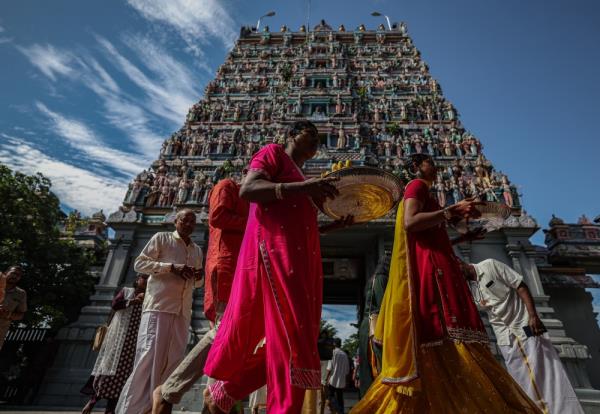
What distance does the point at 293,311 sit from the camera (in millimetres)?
1463

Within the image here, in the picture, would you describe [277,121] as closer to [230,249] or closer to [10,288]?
[10,288]

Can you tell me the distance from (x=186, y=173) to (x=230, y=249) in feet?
33.5

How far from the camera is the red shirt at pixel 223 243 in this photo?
243 centimetres

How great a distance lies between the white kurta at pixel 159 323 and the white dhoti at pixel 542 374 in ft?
11.4

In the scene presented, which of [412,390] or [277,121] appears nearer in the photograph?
[412,390]

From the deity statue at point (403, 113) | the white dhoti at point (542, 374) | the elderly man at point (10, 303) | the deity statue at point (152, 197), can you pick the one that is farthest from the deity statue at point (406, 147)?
the elderly man at point (10, 303)

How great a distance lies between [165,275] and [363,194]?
6.51 feet

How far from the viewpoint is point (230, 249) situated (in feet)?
8.32

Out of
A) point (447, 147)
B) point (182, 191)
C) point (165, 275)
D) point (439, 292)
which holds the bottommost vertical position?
point (439, 292)

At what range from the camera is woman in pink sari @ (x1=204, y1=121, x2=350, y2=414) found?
1.38m

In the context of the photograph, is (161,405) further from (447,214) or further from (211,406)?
(447,214)

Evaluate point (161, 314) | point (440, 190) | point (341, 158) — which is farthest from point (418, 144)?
point (161, 314)

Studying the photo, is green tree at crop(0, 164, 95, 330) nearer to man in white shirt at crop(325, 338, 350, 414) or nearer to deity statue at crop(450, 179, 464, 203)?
man in white shirt at crop(325, 338, 350, 414)

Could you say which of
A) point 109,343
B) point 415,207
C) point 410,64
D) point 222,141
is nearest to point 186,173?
A: point 222,141
